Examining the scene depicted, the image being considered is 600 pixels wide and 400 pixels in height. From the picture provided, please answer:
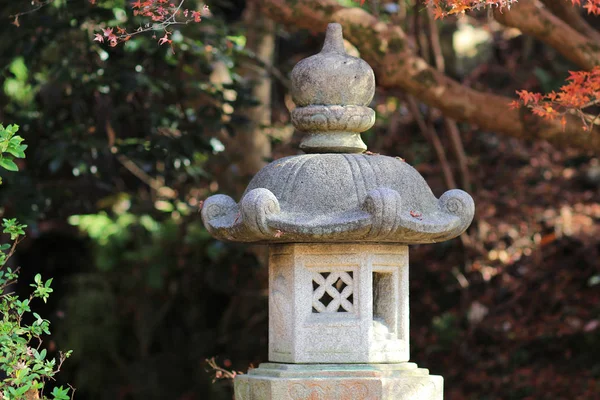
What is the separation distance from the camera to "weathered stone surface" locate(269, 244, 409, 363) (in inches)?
153

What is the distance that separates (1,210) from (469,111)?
3.24 m

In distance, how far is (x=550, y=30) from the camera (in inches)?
206

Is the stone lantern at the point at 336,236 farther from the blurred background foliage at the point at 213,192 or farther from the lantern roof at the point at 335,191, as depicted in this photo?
the blurred background foliage at the point at 213,192

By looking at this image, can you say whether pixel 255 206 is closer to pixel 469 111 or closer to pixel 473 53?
pixel 469 111

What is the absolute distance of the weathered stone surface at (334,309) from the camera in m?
3.89

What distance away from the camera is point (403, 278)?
4094 mm

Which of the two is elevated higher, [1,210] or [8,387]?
[1,210]

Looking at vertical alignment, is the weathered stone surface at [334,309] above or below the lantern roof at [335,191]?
below

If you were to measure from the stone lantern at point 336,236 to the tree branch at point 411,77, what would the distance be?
1.24 m

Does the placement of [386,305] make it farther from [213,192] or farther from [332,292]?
[213,192]

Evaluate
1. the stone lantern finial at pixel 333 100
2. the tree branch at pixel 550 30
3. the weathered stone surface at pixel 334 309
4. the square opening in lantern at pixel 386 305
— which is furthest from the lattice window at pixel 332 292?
the tree branch at pixel 550 30

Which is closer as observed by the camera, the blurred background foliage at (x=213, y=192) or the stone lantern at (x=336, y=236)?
the stone lantern at (x=336, y=236)

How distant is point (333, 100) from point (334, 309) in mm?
870

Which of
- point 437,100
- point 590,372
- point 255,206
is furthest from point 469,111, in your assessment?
point 590,372
